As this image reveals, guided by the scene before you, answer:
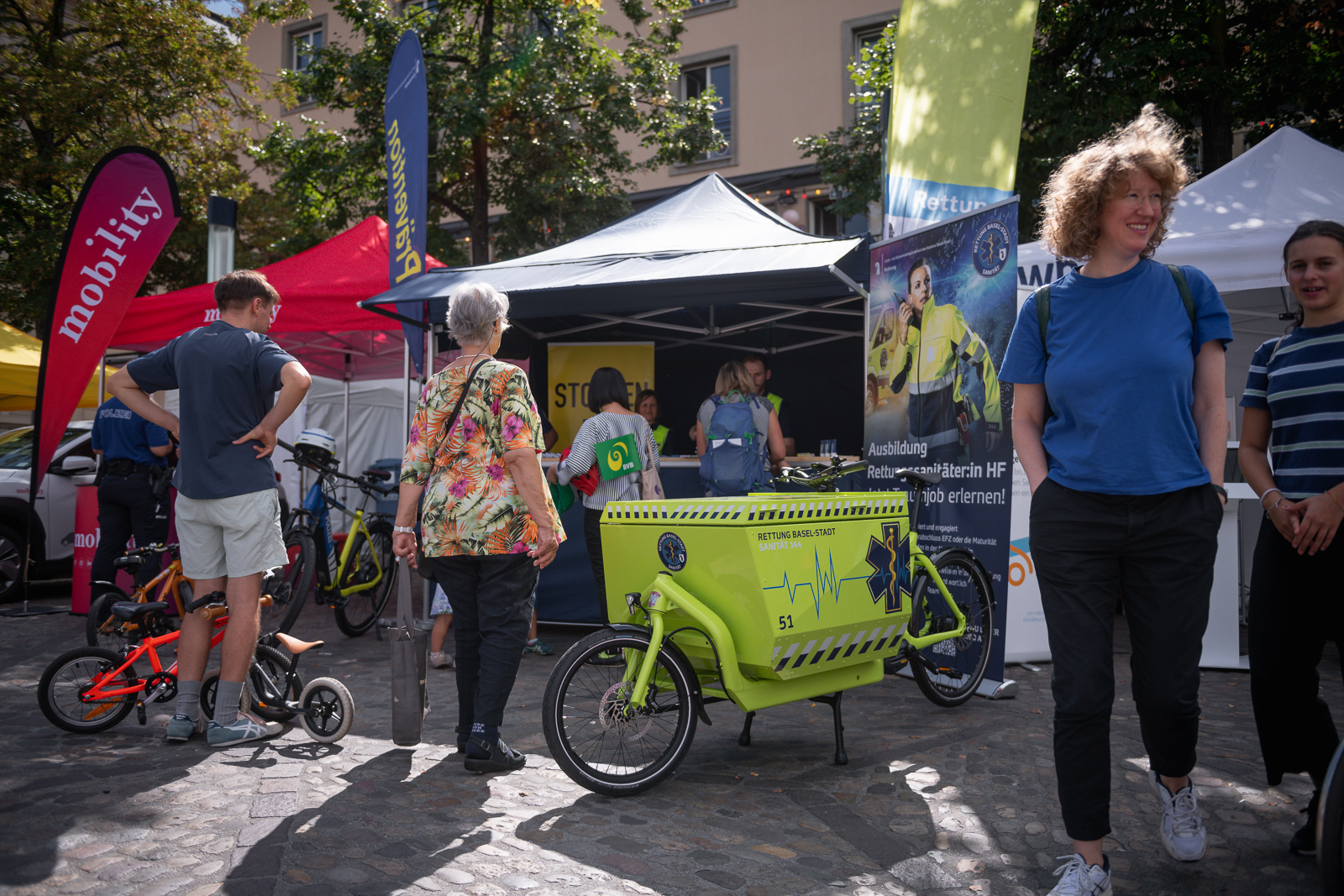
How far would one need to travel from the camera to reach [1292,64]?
10680mm

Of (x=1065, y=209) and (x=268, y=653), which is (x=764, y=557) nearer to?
(x=1065, y=209)

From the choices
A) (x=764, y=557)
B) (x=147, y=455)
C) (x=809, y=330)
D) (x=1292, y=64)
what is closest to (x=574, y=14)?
(x=809, y=330)

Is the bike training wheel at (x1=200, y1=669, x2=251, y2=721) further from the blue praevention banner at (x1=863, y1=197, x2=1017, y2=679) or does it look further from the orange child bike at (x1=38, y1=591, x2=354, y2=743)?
the blue praevention banner at (x1=863, y1=197, x2=1017, y2=679)

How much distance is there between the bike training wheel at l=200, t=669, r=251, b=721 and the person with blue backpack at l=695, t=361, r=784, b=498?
3.12 metres

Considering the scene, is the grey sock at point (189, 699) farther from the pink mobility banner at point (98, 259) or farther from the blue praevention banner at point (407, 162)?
the pink mobility banner at point (98, 259)

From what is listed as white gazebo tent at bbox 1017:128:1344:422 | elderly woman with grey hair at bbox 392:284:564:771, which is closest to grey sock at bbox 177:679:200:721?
elderly woman with grey hair at bbox 392:284:564:771

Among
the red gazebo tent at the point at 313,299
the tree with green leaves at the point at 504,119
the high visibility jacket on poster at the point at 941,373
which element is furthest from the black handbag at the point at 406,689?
the tree with green leaves at the point at 504,119

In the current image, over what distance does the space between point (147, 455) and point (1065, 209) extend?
6.82 m

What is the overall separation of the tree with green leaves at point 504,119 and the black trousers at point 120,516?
26.6ft

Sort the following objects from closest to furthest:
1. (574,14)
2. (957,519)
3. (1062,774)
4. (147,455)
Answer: (1062,774) < (957,519) < (147,455) < (574,14)

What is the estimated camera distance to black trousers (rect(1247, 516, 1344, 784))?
280 cm

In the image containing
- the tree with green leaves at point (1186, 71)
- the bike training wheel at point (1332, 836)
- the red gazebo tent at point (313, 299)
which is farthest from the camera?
the tree with green leaves at point (1186, 71)

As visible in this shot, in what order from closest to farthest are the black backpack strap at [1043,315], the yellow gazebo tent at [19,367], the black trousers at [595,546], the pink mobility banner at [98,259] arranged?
the black backpack strap at [1043,315] < the black trousers at [595,546] < the pink mobility banner at [98,259] < the yellow gazebo tent at [19,367]

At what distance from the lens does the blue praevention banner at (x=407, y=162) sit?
641cm
